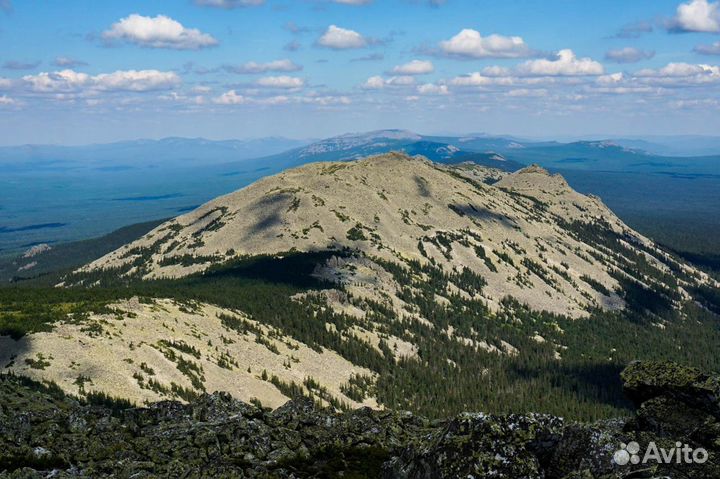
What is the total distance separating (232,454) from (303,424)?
365 inches

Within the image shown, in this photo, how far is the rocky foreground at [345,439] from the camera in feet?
98.6

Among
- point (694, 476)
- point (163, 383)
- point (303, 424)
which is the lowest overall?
point (163, 383)

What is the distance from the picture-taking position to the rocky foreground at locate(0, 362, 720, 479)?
30062 mm

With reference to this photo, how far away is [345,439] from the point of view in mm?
52344

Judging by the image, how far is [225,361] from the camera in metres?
128

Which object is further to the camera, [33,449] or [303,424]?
[303,424]

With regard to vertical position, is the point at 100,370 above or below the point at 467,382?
above

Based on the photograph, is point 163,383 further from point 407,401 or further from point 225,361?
point 407,401

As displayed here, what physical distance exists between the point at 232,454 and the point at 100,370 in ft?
197

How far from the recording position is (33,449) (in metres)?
44.1

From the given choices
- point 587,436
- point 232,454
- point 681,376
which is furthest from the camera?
point 232,454

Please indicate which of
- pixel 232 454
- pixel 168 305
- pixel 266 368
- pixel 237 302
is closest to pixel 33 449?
pixel 232 454

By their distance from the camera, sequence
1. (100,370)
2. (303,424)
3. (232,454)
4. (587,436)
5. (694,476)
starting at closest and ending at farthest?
(694,476) < (587,436) < (232,454) < (303,424) < (100,370)

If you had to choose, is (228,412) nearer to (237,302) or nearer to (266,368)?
(266,368)
